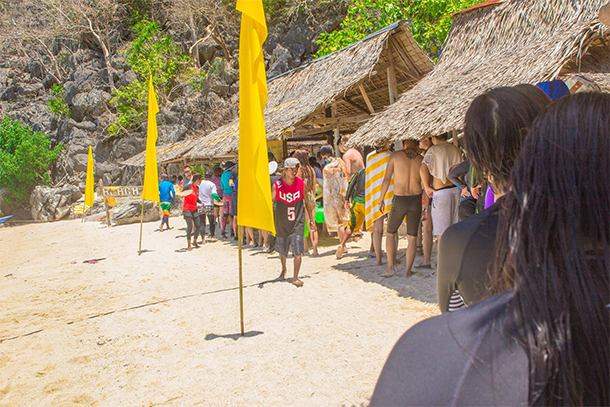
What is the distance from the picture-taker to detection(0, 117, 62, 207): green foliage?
24.4 m

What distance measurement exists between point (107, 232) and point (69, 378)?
11.4m

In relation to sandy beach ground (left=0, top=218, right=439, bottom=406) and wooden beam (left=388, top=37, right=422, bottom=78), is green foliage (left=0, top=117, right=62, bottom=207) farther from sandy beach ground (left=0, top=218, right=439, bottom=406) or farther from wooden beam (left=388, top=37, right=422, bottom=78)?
wooden beam (left=388, top=37, right=422, bottom=78)

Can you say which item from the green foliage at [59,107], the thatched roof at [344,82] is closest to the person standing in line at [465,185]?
the thatched roof at [344,82]

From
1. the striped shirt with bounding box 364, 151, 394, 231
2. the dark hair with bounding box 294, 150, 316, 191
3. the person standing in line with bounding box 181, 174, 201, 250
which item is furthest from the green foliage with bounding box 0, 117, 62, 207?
the striped shirt with bounding box 364, 151, 394, 231

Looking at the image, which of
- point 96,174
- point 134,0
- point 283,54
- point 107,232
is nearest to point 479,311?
point 107,232

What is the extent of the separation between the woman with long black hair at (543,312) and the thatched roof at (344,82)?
7.28m

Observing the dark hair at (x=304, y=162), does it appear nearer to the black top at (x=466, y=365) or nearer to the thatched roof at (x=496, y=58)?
the thatched roof at (x=496, y=58)

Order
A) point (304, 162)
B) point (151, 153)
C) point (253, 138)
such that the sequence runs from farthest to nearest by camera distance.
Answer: point (151, 153), point (304, 162), point (253, 138)

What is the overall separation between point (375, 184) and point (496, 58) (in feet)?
9.62

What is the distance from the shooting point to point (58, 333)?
166 inches

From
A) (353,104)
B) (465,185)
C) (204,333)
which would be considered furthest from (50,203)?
(465,185)

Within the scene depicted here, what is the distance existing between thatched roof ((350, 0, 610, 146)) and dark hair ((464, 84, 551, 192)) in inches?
137

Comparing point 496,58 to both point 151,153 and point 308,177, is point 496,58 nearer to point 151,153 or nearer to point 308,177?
point 308,177

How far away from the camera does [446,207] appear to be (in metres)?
4.69
